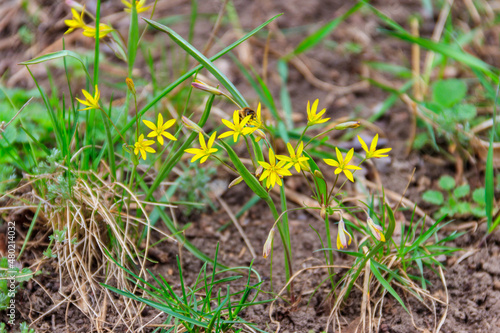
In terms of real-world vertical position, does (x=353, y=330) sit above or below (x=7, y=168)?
below

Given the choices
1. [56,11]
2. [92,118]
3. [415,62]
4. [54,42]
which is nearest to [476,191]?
[415,62]

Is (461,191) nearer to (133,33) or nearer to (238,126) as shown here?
(238,126)

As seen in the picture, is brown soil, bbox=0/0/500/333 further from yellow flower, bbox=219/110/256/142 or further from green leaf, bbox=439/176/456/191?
yellow flower, bbox=219/110/256/142

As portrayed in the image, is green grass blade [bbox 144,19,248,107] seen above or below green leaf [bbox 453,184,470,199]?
above

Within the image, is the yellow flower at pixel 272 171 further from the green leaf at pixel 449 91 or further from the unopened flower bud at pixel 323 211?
the green leaf at pixel 449 91

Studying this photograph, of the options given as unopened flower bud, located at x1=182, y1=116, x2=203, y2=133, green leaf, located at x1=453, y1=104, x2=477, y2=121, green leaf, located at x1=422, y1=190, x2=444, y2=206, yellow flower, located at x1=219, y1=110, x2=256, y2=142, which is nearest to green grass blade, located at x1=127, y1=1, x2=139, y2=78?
unopened flower bud, located at x1=182, y1=116, x2=203, y2=133

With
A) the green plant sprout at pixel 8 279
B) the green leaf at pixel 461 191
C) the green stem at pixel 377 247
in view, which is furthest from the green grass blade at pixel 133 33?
the green leaf at pixel 461 191

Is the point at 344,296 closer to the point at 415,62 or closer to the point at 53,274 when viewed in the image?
the point at 53,274

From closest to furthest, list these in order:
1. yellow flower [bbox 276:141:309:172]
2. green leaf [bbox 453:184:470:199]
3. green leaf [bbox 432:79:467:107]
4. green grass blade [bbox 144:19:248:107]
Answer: yellow flower [bbox 276:141:309:172]
green grass blade [bbox 144:19:248:107]
green leaf [bbox 453:184:470:199]
green leaf [bbox 432:79:467:107]
